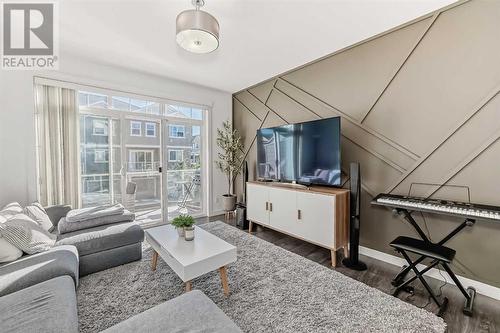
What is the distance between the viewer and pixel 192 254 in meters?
1.91

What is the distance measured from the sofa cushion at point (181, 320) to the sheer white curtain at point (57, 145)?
118 inches

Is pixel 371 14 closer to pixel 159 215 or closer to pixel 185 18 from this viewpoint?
pixel 185 18

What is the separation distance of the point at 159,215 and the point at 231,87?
2.95m

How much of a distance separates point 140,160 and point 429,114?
424 centimetres

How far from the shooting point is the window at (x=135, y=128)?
3.83 m

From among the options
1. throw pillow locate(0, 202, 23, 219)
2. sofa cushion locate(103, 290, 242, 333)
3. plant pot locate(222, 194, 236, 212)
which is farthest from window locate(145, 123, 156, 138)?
sofa cushion locate(103, 290, 242, 333)

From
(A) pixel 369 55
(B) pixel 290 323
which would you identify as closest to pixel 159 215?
(B) pixel 290 323

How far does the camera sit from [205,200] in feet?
15.5

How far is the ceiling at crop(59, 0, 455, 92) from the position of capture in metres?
2.10

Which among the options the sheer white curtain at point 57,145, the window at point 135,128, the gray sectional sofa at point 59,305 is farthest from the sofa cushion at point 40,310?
the window at point 135,128

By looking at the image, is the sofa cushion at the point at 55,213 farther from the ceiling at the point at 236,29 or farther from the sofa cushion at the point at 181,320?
the sofa cushion at the point at 181,320

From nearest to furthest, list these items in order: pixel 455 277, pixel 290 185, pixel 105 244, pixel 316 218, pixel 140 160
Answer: pixel 455 277 → pixel 105 244 → pixel 316 218 → pixel 290 185 → pixel 140 160

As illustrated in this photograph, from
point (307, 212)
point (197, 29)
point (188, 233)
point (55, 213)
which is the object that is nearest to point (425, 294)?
point (307, 212)

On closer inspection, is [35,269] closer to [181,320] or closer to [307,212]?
[181,320]
